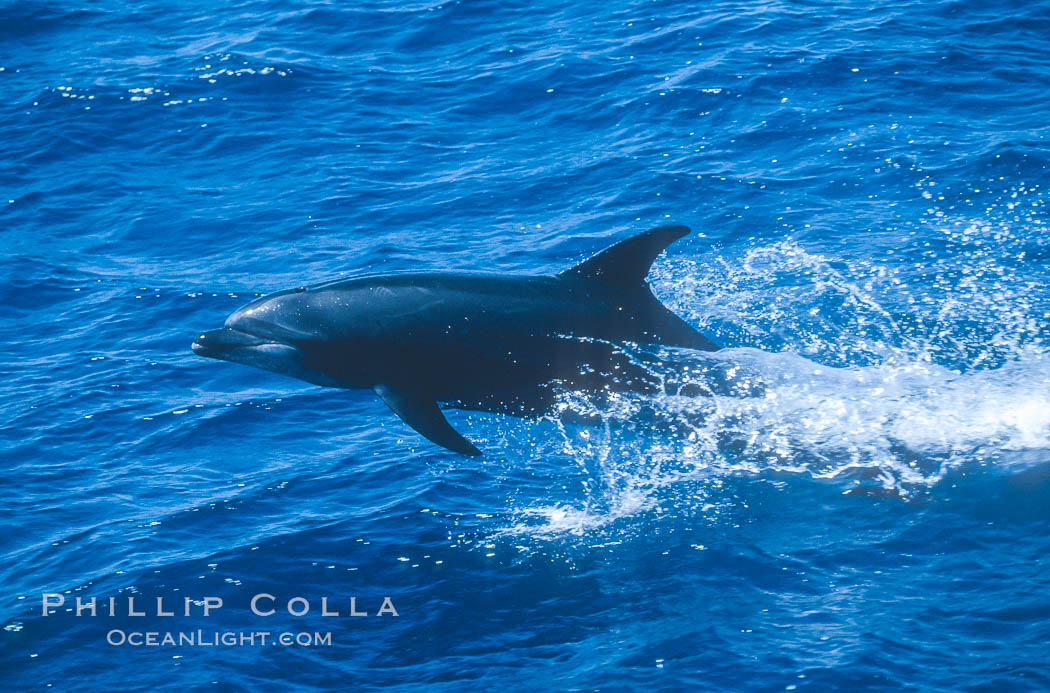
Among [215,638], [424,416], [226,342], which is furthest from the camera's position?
[226,342]

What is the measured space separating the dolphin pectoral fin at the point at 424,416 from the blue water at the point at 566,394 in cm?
102

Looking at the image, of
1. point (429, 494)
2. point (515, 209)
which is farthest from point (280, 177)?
point (429, 494)

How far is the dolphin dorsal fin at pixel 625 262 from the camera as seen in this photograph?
9.86 meters

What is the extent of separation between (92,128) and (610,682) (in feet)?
54.4

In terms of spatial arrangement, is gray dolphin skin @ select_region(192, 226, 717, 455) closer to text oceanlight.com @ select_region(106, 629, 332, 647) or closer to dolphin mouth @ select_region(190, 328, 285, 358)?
dolphin mouth @ select_region(190, 328, 285, 358)

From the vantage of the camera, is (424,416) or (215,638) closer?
(215,638)

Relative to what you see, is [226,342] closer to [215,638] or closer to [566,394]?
[215,638]

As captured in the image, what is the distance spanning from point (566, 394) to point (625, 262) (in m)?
1.23

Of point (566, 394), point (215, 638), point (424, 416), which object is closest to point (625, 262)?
point (566, 394)

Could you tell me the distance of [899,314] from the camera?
12812 mm

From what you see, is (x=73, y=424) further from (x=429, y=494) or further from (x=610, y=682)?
(x=610, y=682)

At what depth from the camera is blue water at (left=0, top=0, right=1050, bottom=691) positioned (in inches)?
344

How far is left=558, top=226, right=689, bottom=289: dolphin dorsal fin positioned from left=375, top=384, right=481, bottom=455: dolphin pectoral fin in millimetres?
1613

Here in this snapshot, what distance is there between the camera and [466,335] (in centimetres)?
977
